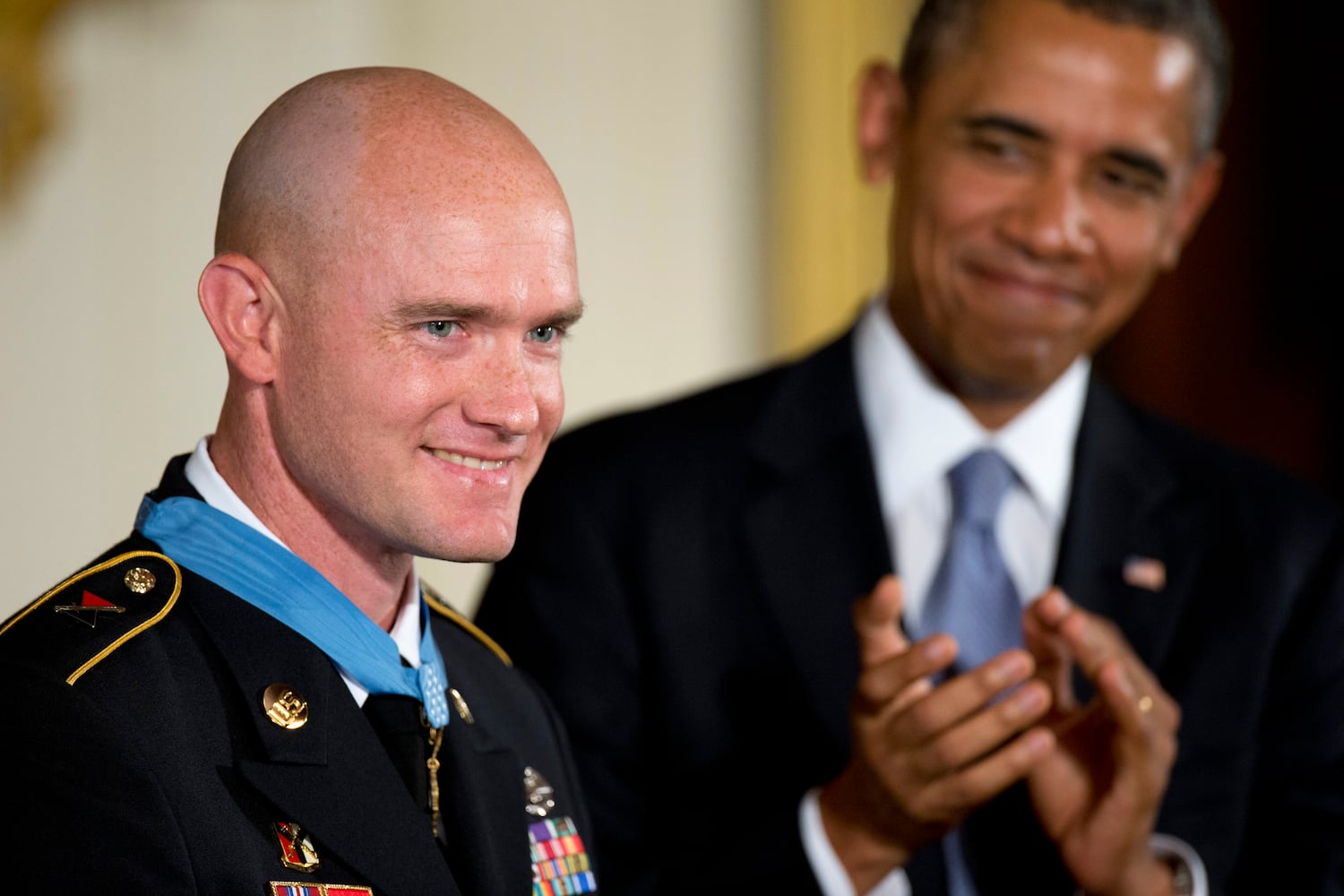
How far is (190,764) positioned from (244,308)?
29 cm

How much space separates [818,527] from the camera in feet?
6.56

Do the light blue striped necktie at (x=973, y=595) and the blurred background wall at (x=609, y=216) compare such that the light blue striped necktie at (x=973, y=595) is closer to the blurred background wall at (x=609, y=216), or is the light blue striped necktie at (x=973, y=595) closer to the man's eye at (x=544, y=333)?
the man's eye at (x=544, y=333)

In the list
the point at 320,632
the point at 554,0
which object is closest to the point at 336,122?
the point at 320,632

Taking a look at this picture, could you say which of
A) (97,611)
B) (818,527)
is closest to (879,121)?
(818,527)

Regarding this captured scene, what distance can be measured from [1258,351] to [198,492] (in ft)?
9.56

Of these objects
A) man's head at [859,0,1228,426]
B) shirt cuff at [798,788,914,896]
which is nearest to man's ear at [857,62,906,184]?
man's head at [859,0,1228,426]

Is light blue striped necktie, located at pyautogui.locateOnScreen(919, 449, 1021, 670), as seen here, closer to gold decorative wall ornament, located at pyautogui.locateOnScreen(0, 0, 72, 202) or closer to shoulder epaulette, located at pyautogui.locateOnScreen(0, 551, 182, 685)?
shoulder epaulette, located at pyautogui.locateOnScreen(0, 551, 182, 685)

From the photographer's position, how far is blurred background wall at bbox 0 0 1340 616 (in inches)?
112

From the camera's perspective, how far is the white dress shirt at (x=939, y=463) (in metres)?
2.01

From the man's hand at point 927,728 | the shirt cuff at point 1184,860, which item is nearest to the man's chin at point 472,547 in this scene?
the man's hand at point 927,728

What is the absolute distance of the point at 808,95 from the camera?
11.4 feet

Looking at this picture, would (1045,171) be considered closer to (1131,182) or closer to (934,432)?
(1131,182)

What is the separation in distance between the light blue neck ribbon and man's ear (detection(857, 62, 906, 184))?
1.15m

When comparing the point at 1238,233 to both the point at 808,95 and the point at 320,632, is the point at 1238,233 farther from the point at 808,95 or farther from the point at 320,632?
the point at 320,632
